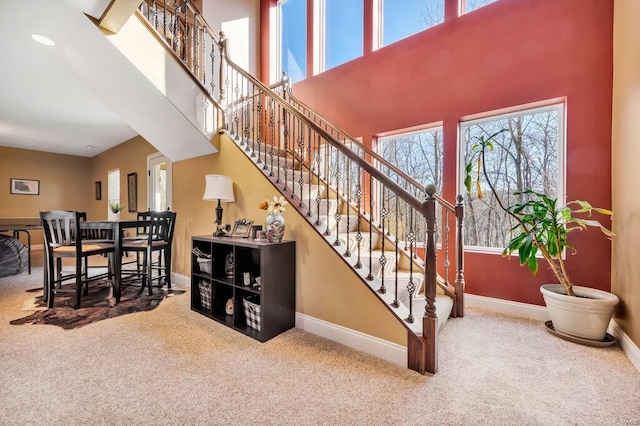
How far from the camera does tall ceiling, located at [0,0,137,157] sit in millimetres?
2467

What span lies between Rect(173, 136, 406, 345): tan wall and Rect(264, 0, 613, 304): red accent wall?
165 cm

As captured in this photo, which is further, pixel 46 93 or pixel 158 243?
pixel 46 93

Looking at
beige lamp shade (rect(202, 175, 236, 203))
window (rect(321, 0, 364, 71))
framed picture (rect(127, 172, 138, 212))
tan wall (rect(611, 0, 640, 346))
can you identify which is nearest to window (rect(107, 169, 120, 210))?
A: framed picture (rect(127, 172, 138, 212))

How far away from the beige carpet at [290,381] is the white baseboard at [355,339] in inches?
2.5

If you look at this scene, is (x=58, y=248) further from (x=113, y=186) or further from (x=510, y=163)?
(x=113, y=186)

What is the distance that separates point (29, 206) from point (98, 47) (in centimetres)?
727

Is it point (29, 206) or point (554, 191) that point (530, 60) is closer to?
point (554, 191)

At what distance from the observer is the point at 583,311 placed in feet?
7.09

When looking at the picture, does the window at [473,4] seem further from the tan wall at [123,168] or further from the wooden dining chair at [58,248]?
the tan wall at [123,168]

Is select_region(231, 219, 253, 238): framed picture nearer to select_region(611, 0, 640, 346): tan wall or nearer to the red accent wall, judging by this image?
the red accent wall

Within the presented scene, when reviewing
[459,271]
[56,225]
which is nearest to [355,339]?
[459,271]

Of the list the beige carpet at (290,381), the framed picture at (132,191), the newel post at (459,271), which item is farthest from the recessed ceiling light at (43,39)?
the newel post at (459,271)

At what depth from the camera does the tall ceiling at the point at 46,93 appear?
2467mm

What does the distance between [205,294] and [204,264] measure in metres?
0.29
